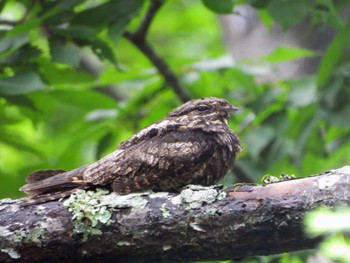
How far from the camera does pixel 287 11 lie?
4.35 meters

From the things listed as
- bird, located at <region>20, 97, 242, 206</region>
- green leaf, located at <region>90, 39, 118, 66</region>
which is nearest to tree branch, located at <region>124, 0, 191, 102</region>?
green leaf, located at <region>90, 39, 118, 66</region>

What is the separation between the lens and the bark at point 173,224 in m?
2.96

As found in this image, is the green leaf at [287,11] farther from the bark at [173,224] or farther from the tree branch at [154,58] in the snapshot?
the bark at [173,224]

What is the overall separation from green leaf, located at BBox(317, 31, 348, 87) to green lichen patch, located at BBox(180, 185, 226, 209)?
1972 mm

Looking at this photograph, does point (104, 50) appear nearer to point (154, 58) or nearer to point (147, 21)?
point (147, 21)

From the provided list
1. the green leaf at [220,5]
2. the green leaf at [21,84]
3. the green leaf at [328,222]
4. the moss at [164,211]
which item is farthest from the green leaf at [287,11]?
the green leaf at [328,222]

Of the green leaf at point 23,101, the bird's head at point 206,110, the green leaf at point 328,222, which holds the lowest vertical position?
the green leaf at point 328,222

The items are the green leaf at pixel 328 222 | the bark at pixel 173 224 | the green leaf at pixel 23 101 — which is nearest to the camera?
the green leaf at pixel 328 222

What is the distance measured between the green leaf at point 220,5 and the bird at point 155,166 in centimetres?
76

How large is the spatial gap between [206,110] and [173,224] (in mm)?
1278

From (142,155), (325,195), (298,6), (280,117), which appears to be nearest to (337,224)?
(325,195)

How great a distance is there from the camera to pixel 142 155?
11.8 ft

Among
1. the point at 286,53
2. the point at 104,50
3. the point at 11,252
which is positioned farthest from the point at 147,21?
the point at 11,252

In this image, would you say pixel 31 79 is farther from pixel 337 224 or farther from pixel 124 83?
pixel 337 224
